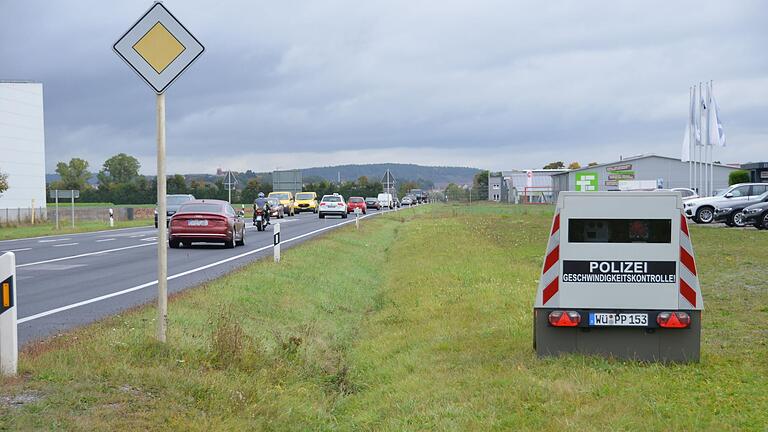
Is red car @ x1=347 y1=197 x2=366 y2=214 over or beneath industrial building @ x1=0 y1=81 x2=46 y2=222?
beneath

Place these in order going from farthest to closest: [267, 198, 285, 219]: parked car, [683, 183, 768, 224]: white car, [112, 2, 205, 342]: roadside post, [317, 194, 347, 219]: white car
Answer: [317, 194, 347, 219]: white car
[267, 198, 285, 219]: parked car
[683, 183, 768, 224]: white car
[112, 2, 205, 342]: roadside post

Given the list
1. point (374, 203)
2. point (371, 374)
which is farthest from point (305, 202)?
point (371, 374)

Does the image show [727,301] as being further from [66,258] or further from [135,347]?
[66,258]

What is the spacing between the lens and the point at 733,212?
40906 millimetres

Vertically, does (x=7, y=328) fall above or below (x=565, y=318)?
above

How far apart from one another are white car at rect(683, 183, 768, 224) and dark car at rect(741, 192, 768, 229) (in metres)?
4.03

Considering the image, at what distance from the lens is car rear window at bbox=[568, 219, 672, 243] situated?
8414 millimetres

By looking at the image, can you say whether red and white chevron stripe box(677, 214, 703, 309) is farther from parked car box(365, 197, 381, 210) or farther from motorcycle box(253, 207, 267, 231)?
parked car box(365, 197, 381, 210)

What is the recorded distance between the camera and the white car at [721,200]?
4162 centimetres

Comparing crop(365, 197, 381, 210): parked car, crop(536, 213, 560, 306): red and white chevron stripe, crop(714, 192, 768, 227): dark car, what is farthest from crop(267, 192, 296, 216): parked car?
crop(536, 213, 560, 306): red and white chevron stripe

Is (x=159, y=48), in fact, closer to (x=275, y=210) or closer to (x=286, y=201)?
(x=275, y=210)

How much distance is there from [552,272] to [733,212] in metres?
35.4

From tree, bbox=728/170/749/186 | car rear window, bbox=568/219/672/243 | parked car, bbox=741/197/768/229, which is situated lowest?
parked car, bbox=741/197/768/229

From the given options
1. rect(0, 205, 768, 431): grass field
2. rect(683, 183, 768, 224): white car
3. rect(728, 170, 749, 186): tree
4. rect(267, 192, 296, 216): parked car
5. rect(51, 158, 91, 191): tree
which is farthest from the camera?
rect(51, 158, 91, 191): tree
